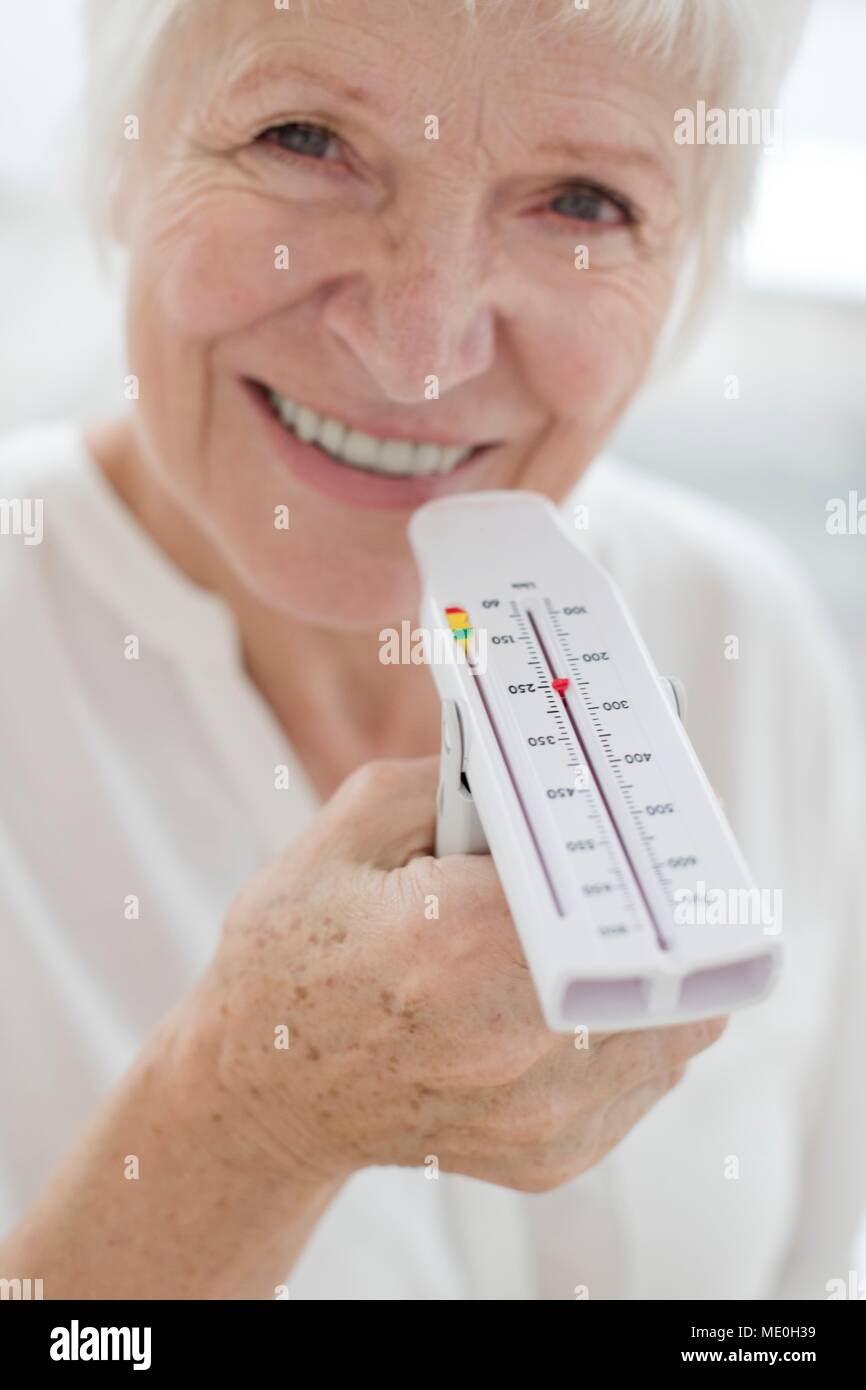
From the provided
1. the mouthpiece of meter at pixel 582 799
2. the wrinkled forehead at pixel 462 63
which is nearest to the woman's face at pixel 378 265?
the wrinkled forehead at pixel 462 63

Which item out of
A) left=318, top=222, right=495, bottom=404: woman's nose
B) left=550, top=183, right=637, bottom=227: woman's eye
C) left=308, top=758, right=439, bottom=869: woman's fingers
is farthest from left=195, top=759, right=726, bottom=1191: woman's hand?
left=550, top=183, right=637, bottom=227: woman's eye

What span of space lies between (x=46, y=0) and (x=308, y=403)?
132 centimetres

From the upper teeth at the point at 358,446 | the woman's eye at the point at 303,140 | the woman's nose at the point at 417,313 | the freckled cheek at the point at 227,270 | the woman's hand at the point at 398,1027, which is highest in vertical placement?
the woman's eye at the point at 303,140

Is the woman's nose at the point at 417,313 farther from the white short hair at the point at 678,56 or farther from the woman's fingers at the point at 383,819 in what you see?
the woman's fingers at the point at 383,819

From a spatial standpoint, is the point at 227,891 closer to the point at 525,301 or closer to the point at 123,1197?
the point at 123,1197

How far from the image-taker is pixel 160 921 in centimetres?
111

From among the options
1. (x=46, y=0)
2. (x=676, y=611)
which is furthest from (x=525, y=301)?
(x=46, y=0)

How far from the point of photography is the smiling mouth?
0.92 metres

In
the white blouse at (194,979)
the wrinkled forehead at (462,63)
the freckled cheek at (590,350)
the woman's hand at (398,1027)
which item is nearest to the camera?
the woman's hand at (398,1027)

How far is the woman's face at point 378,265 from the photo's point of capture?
2.57 feet

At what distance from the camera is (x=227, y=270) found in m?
0.86

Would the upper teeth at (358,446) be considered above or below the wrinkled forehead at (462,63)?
below

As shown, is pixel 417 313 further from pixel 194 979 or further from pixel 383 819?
pixel 194 979
